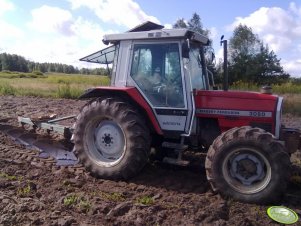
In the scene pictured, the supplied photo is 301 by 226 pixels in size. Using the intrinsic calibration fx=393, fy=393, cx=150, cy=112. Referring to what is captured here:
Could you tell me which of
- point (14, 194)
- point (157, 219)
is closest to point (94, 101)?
point (14, 194)

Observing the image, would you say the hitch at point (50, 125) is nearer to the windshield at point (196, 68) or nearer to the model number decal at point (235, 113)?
the windshield at point (196, 68)

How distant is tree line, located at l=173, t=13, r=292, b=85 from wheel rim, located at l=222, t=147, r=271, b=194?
700 inches

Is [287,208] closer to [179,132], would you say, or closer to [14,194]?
[179,132]

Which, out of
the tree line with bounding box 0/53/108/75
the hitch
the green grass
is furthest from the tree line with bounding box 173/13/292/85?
the tree line with bounding box 0/53/108/75

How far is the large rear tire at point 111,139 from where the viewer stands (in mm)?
5801

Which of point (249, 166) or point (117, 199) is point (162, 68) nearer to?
Result: point (249, 166)

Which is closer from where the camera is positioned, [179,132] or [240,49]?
[179,132]

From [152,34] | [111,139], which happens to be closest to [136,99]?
[111,139]

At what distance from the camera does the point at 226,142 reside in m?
5.20

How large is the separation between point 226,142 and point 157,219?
143 centimetres

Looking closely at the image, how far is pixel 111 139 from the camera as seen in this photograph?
615cm

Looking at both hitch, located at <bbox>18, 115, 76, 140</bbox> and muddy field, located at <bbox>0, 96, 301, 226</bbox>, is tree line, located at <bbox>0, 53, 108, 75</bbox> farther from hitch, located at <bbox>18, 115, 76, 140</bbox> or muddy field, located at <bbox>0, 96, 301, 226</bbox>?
muddy field, located at <bbox>0, 96, 301, 226</bbox>

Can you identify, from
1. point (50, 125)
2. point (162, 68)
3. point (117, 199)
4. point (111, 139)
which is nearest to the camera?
point (117, 199)

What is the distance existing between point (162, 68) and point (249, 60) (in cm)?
2600
